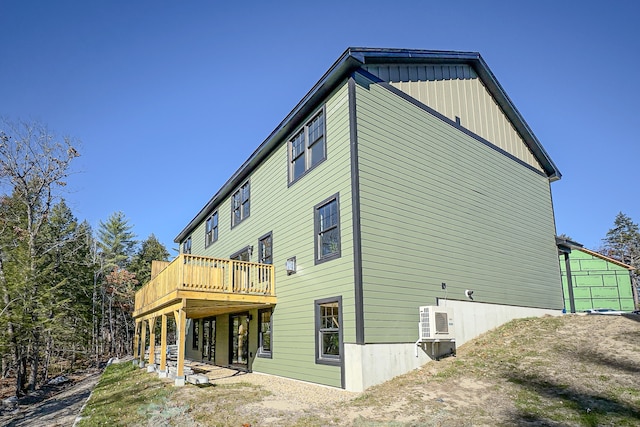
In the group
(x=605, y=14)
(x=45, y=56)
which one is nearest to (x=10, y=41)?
(x=45, y=56)

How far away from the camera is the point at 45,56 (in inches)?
599

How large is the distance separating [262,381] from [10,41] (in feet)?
50.4

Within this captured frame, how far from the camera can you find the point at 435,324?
971 cm

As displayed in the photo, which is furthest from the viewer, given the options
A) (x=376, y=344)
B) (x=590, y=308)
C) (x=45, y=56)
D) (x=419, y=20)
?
(x=590, y=308)

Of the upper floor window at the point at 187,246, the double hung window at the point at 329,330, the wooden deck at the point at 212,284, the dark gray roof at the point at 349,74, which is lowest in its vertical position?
the double hung window at the point at 329,330

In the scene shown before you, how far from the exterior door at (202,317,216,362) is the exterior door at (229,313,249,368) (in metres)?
2.58

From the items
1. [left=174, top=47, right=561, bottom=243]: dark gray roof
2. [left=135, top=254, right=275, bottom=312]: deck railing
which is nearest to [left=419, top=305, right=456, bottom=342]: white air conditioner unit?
[left=135, top=254, right=275, bottom=312]: deck railing

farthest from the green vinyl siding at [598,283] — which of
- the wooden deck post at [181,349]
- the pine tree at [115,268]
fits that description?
the pine tree at [115,268]

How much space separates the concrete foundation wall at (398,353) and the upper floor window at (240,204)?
828cm

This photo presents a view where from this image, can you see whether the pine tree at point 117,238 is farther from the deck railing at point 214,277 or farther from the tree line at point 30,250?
the deck railing at point 214,277

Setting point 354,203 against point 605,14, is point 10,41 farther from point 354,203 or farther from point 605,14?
point 605,14

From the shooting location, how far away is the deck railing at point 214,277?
10.9 metres

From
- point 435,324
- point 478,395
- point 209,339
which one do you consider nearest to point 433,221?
point 435,324

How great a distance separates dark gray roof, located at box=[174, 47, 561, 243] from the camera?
33.4 feet
